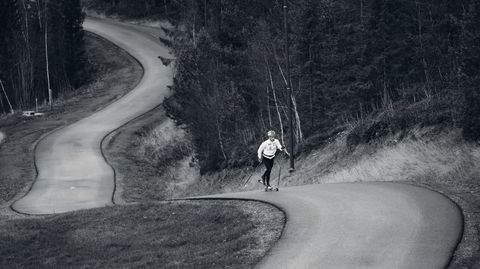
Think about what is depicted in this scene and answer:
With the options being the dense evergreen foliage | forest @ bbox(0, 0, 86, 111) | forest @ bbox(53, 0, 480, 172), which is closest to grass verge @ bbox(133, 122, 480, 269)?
forest @ bbox(53, 0, 480, 172)

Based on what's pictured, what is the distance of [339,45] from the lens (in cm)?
3431

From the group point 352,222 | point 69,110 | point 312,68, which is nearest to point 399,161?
point 352,222

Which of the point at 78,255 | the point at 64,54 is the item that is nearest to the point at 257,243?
the point at 78,255

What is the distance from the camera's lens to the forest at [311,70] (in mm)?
31594

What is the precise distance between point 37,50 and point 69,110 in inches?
451

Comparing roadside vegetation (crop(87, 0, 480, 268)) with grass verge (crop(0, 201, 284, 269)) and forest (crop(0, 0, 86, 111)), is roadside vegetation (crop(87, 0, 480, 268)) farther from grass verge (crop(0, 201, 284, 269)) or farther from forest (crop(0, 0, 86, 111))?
forest (crop(0, 0, 86, 111))

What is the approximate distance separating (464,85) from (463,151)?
6.83ft

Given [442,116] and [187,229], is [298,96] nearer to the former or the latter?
[442,116]

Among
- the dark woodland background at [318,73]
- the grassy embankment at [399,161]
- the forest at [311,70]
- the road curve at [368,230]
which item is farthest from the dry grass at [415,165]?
the forest at [311,70]

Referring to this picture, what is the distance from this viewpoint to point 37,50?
61188mm

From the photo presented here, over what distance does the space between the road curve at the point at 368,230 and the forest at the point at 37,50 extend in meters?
45.6

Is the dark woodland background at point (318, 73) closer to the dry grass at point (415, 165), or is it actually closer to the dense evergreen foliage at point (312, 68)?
the dense evergreen foliage at point (312, 68)

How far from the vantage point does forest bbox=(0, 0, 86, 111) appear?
192ft

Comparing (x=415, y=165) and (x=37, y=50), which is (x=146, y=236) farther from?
(x=37, y=50)
